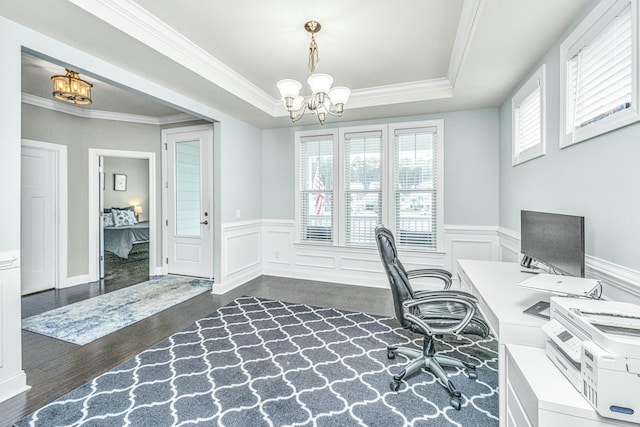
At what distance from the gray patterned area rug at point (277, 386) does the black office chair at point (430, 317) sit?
0.30ft

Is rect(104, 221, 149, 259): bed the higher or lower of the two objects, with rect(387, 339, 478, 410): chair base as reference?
higher

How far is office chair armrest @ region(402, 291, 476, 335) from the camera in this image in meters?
1.78

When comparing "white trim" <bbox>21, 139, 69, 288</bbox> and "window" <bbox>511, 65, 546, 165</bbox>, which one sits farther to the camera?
"white trim" <bbox>21, 139, 69, 288</bbox>

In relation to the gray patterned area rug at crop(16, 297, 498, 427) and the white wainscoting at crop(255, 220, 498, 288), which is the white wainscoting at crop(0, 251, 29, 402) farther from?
the white wainscoting at crop(255, 220, 498, 288)

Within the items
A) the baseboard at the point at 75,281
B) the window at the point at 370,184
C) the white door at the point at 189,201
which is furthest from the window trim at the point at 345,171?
the baseboard at the point at 75,281

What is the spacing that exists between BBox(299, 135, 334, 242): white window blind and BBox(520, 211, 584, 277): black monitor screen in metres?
2.74

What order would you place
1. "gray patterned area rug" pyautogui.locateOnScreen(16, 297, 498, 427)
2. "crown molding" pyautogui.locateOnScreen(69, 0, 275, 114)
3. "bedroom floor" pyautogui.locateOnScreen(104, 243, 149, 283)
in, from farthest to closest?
"bedroom floor" pyautogui.locateOnScreen(104, 243, 149, 283)
"crown molding" pyautogui.locateOnScreen(69, 0, 275, 114)
"gray patterned area rug" pyautogui.locateOnScreen(16, 297, 498, 427)

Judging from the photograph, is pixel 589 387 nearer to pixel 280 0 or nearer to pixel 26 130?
pixel 280 0

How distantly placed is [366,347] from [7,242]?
2686 millimetres

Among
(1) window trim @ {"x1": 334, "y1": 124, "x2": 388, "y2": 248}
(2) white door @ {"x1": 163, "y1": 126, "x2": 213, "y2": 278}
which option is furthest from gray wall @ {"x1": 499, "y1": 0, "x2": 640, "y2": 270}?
(2) white door @ {"x1": 163, "y1": 126, "x2": 213, "y2": 278}

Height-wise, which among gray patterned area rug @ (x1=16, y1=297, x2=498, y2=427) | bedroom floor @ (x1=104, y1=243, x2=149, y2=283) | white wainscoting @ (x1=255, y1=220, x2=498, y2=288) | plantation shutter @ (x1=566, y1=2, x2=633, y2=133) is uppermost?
plantation shutter @ (x1=566, y1=2, x2=633, y2=133)

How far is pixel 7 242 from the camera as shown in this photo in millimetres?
1941

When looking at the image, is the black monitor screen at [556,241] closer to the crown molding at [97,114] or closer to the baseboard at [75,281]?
the crown molding at [97,114]

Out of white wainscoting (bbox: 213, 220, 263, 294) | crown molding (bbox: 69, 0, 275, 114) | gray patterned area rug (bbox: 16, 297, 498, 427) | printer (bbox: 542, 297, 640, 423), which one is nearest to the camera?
printer (bbox: 542, 297, 640, 423)
